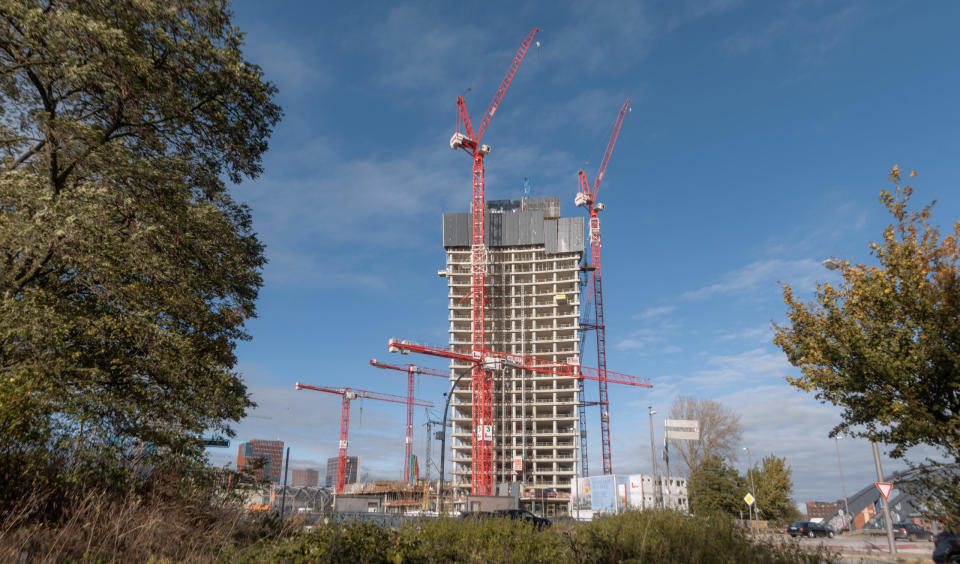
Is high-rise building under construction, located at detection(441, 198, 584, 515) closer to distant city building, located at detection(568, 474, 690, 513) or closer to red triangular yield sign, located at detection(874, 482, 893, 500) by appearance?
distant city building, located at detection(568, 474, 690, 513)

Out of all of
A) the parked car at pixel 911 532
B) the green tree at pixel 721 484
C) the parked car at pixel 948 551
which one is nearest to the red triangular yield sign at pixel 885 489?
the parked car at pixel 948 551

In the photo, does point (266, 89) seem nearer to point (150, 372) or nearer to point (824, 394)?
point (150, 372)

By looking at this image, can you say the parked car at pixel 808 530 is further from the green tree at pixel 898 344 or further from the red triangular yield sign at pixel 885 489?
the green tree at pixel 898 344

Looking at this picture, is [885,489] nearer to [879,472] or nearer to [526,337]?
[879,472]

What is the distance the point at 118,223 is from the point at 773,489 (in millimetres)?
59596

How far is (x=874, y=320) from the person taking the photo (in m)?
12.0

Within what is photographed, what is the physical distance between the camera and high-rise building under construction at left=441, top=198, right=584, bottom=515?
10794cm

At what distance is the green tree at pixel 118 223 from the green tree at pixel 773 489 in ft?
173

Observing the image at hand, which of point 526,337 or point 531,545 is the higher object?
point 526,337

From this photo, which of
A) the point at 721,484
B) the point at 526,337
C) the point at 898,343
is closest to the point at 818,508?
the point at 526,337

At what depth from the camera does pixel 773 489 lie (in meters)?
53.2

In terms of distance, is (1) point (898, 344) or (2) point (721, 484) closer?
(1) point (898, 344)

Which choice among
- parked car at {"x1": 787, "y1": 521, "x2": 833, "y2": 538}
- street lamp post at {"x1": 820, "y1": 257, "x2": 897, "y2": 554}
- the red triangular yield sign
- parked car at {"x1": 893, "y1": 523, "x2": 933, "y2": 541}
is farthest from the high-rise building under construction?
the red triangular yield sign

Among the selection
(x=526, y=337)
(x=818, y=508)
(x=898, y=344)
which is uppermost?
(x=526, y=337)
